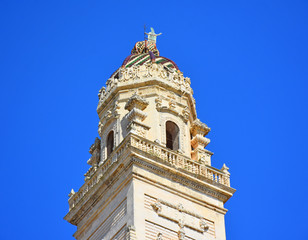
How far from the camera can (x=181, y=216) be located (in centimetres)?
4494

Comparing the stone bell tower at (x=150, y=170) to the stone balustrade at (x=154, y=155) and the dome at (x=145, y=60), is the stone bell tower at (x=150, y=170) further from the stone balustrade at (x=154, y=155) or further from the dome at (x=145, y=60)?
the dome at (x=145, y=60)

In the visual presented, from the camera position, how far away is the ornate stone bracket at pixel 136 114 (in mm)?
46956

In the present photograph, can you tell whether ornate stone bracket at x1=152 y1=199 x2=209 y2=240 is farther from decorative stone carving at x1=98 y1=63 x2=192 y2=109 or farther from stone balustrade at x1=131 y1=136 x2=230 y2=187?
decorative stone carving at x1=98 y1=63 x2=192 y2=109

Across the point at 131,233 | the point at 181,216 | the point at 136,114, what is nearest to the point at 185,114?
the point at 136,114

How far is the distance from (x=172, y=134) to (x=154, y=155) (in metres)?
4.05

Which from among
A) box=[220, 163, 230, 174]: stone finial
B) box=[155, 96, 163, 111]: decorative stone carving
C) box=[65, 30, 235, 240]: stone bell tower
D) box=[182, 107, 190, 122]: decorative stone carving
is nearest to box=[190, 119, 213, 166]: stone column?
box=[65, 30, 235, 240]: stone bell tower

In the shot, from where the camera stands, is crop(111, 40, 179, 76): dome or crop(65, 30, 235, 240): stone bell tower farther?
crop(111, 40, 179, 76): dome

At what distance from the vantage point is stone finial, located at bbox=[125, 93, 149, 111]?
48.3 meters

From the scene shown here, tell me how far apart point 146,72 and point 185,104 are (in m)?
2.62

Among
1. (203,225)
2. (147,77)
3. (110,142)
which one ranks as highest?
(147,77)

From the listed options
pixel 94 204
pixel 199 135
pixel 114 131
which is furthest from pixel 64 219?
pixel 199 135

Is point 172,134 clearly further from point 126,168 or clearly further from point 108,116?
point 126,168

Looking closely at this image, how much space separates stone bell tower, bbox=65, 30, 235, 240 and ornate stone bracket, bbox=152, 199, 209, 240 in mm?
45

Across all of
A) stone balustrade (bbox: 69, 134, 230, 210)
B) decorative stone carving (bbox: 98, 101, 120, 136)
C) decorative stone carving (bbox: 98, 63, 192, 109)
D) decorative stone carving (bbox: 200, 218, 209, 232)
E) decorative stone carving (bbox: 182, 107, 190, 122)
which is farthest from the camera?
decorative stone carving (bbox: 98, 63, 192, 109)
